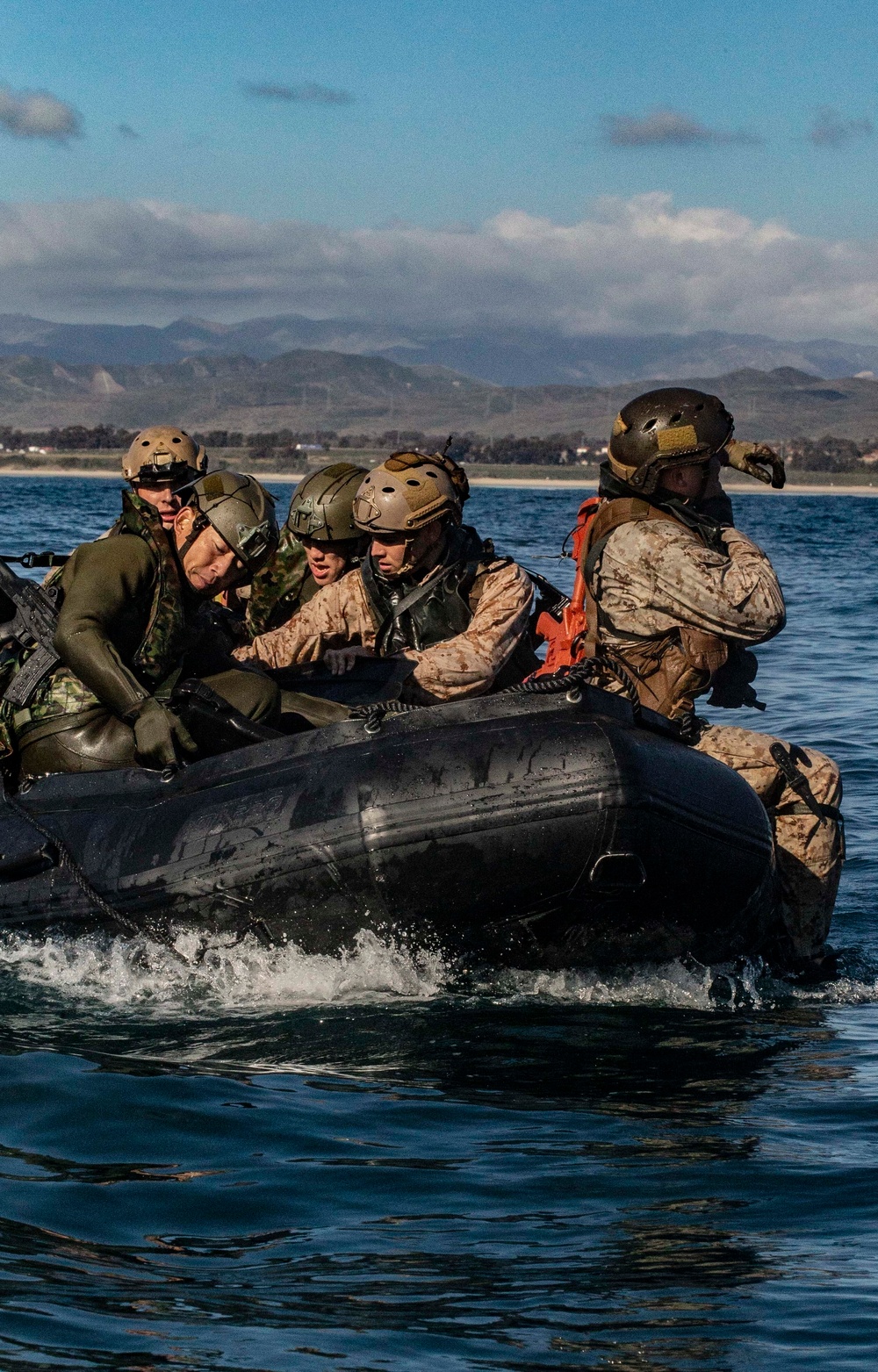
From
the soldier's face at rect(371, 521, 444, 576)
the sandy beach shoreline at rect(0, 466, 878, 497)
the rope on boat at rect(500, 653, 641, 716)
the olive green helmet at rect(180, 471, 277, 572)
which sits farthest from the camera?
the sandy beach shoreline at rect(0, 466, 878, 497)

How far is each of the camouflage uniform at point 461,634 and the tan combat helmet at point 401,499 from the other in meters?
0.40

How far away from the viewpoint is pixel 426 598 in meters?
7.40

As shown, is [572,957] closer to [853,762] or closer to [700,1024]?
[700,1024]

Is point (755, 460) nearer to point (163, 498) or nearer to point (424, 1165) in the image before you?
point (163, 498)

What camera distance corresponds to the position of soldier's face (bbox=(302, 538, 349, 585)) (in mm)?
8430

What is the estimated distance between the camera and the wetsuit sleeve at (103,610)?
657cm

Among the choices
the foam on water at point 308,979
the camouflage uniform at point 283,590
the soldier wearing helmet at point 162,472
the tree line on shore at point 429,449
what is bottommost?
the foam on water at point 308,979

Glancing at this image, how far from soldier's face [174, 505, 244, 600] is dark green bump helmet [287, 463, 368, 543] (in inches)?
51.4

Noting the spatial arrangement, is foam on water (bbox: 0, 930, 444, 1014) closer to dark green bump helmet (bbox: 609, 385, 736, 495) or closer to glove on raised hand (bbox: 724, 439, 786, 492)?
dark green bump helmet (bbox: 609, 385, 736, 495)

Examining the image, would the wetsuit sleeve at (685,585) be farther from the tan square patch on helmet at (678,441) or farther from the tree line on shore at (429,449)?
the tree line on shore at (429,449)

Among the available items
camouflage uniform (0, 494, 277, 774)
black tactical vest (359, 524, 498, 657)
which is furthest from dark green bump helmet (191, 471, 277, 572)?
black tactical vest (359, 524, 498, 657)

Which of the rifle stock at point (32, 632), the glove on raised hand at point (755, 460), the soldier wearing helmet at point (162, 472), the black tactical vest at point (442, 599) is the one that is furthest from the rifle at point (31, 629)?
the glove on raised hand at point (755, 460)

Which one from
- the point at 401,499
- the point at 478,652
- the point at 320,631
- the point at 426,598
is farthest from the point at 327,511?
the point at 478,652

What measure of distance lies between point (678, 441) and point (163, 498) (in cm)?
267
